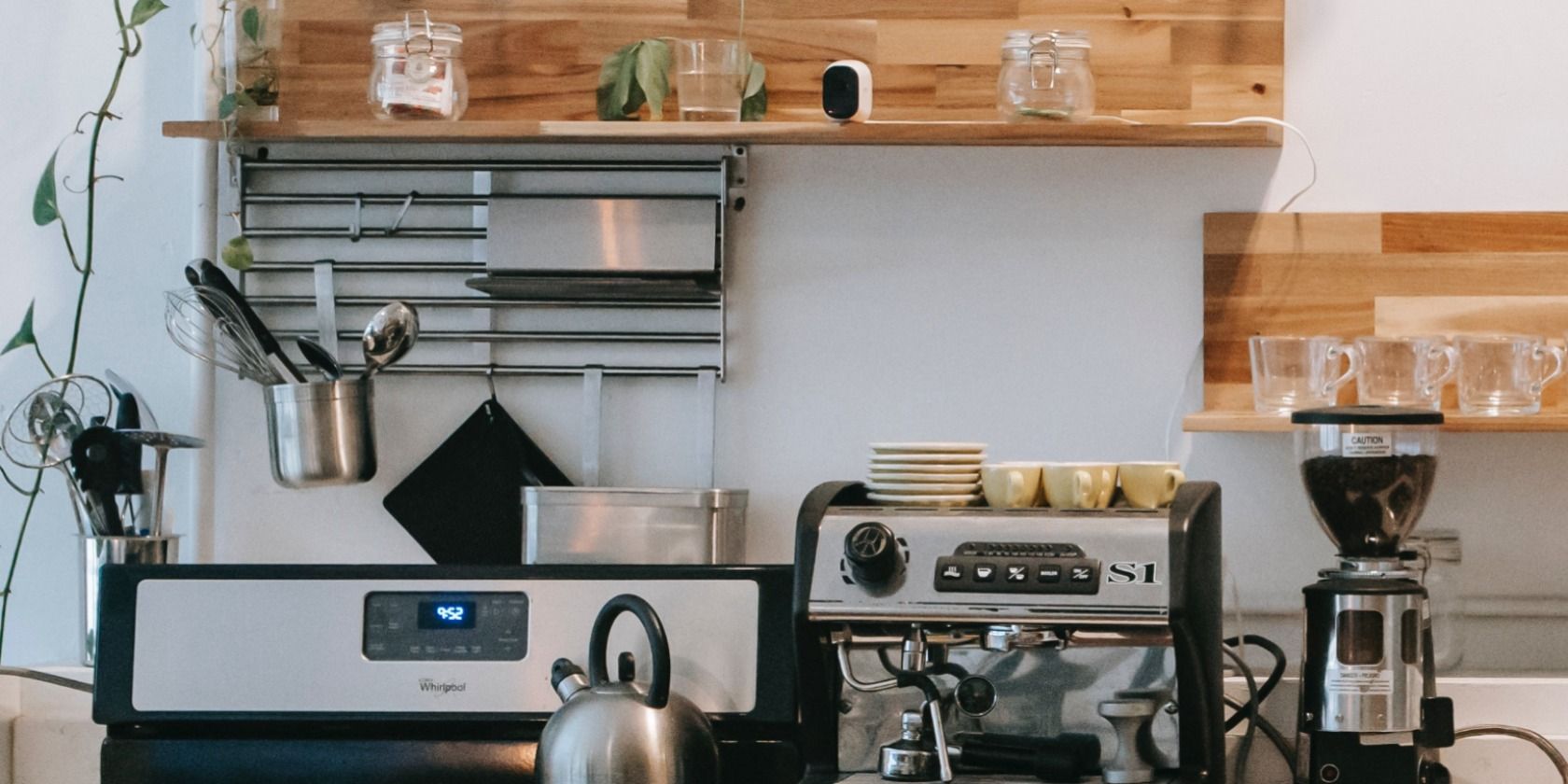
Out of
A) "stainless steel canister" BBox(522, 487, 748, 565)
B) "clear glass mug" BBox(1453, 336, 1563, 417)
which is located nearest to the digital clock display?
"stainless steel canister" BBox(522, 487, 748, 565)

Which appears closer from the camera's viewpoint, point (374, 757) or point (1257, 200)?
point (374, 757)

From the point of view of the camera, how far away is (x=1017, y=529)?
1322mm

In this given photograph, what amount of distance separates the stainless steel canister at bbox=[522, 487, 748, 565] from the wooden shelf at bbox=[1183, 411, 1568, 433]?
525mm

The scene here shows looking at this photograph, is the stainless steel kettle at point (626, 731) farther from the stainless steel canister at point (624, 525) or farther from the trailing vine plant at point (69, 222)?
the trailing vine plant at point (69, 222)

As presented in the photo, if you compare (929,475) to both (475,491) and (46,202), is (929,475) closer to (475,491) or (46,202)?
(475,491)

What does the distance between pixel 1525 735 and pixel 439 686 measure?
1.03 metres

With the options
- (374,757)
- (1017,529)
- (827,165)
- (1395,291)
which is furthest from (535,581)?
(1395,291)

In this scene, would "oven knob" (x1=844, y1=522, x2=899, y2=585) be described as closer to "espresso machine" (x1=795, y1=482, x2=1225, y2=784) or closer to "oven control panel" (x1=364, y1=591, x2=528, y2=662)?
"espresso machine" (x1=795, y1=482, x2=1225, y2=784)

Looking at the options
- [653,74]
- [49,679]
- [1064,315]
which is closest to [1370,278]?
[1064,315]

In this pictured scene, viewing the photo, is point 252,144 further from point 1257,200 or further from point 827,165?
point 1257,200

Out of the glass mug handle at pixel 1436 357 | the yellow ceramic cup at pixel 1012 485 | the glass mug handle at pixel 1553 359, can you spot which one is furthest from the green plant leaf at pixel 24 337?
the glass mug handle at pixel 1553 359

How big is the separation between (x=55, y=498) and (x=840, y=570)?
1.17 m

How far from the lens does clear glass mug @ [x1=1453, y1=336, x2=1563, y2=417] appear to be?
167 centimetres

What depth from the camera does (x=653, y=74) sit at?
1.81 meters
